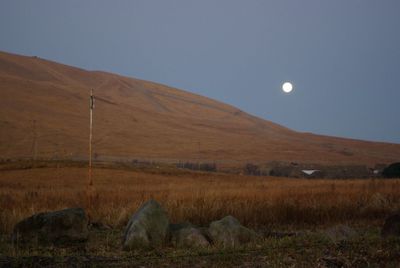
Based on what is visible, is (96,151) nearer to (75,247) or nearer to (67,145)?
(67,145)

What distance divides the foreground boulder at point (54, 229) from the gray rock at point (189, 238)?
6.19ft

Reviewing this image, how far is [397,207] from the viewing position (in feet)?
58.1

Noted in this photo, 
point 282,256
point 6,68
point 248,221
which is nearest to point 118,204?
point 248,221

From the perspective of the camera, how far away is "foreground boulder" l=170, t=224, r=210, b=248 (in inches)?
427

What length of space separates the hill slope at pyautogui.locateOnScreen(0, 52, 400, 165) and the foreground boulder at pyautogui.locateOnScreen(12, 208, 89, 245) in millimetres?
51877

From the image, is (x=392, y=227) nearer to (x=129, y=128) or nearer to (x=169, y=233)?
(x=169, y=233)

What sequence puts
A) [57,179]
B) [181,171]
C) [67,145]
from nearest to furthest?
[57,179] < [181,171] < [67,145]

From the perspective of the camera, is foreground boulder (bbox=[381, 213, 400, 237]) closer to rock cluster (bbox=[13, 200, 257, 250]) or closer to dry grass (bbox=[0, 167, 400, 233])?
rock cluster (bbox=[13, 200, 257, 250])

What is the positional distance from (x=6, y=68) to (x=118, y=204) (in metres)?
117

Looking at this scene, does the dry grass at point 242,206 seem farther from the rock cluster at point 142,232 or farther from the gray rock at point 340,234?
the gray rock at point 340,234

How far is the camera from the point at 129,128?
96.1 meters

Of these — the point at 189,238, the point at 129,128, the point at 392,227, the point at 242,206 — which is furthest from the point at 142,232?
the point at 129,128

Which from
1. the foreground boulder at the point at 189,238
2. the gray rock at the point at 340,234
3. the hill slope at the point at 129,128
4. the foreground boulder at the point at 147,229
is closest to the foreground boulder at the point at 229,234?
the foreground boulder at the point at 189,238

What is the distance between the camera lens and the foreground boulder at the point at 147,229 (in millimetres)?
10595
